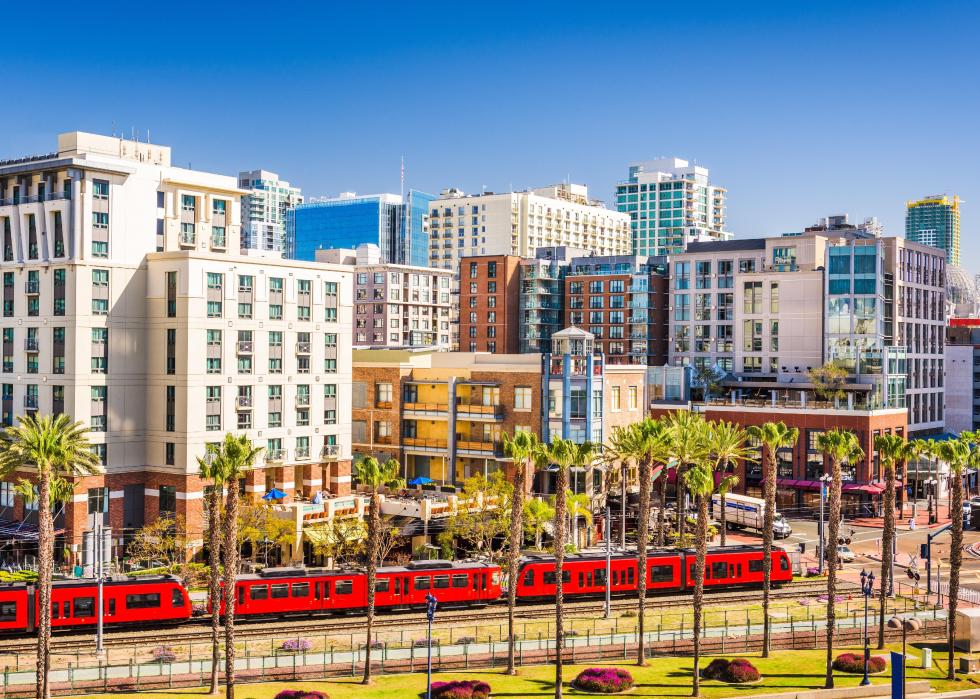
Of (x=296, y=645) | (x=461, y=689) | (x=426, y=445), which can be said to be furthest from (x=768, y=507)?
(x=426, y=445)

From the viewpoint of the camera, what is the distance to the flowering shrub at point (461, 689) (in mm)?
55375

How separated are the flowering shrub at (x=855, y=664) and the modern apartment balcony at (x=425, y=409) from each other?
2044 inches

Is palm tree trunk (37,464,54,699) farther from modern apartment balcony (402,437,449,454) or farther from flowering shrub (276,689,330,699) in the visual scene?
modern apartment balcony (402,437,449,454)

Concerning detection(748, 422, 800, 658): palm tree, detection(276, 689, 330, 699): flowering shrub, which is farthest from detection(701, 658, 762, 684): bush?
detection(276, 689, 330, 699): flowering shrub

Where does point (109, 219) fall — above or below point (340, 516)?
above

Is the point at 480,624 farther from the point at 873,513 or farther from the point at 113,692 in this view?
the point at 873,513

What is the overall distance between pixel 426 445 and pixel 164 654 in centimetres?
5300

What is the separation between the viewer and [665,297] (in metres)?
172

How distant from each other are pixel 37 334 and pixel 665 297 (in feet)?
348

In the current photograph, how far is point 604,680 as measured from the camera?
5938 cm

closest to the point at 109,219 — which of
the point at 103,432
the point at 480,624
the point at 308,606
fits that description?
the point at 103,432

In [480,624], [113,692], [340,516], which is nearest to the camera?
[113,692]

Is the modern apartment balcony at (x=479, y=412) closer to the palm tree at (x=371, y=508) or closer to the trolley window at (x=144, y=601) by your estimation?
the palm tree at (x=371, y=508)

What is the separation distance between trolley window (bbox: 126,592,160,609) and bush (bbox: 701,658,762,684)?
1290 inches
